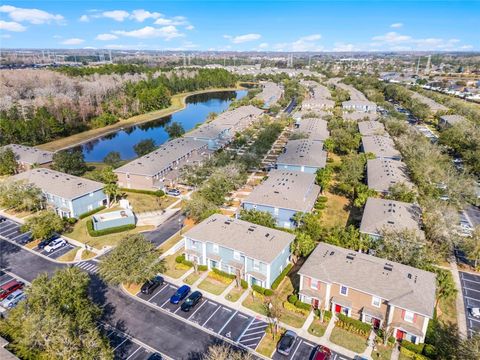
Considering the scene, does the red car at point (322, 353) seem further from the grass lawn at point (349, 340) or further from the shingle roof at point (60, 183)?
the shingle roof at point (60, 183)

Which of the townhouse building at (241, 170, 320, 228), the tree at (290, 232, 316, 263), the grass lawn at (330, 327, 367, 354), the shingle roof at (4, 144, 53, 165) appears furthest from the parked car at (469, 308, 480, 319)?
the shingle roof at (4, 144, 53, 165)

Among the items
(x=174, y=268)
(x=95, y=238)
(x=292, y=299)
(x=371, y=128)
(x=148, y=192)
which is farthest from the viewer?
(x=371, y=128)

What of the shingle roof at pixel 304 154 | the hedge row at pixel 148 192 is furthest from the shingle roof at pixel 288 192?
the hedge row at pixel 148 192

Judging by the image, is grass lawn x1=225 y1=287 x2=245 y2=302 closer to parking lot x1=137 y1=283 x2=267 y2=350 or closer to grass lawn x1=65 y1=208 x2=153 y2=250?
parking lot x1=137 y1=283 x2=267 y2=350

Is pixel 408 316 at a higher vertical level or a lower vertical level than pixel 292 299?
higher

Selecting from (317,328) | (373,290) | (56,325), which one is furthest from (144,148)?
(373,290)

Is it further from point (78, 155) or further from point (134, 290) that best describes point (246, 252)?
point (78, 155)

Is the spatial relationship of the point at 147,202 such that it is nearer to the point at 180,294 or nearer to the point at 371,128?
the point at 180,294

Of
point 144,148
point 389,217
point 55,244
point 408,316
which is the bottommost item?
point 55,244
